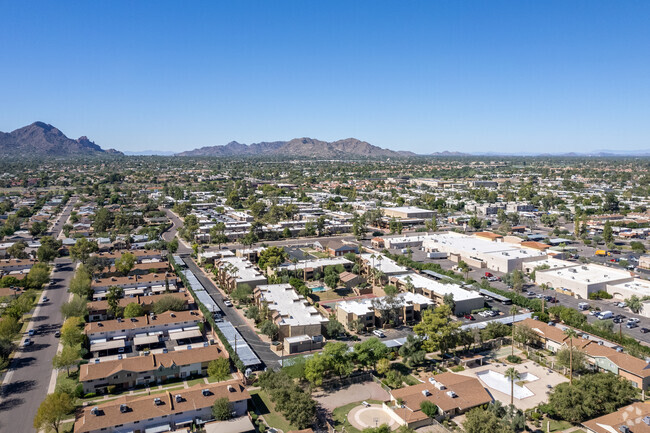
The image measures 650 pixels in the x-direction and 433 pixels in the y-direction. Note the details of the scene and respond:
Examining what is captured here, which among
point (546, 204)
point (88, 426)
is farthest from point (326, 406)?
point (546, 204)

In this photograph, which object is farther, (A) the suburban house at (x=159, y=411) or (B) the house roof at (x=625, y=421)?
(A) the suburban house at (x=159, y=411)

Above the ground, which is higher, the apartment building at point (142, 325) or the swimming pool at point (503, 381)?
the apartment building at point (142, 325)

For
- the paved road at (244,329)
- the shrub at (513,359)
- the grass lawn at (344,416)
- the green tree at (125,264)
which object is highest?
the green tree at (125,264)

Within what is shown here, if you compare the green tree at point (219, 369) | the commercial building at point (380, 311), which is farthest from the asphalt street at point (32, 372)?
the commercial building at point (380, 311)

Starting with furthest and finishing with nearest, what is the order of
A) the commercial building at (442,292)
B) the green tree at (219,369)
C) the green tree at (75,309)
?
the commercial building at (442,292) → the green tree at (75,309) → the green tree at (219,369)

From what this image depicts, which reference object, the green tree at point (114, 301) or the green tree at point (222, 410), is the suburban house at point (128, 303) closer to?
the green tree at point (114, 301)
